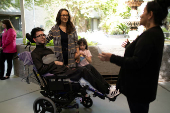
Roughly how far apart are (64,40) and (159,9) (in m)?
2.04

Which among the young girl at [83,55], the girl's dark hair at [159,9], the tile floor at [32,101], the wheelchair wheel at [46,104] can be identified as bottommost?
the tile floor at [32,101]

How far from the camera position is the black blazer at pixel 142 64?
146 centimetres

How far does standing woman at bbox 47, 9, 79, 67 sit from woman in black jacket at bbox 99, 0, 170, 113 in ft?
5.42

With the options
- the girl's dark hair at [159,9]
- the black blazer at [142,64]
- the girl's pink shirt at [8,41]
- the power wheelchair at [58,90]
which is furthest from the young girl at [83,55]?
the girl's pink shirt at [8,41]

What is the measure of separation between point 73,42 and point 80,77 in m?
0.86

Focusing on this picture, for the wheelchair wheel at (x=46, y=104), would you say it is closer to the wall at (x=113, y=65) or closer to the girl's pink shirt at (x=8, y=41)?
the wall at (x=113, y=65)

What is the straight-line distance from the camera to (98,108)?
331cm

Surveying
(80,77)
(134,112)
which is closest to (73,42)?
(80,77)

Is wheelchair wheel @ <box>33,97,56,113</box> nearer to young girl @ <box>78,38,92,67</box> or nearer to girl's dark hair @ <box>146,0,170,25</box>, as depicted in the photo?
young girl @ <box>78,38,92,67</box>

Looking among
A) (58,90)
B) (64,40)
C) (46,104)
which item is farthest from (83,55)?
(46,104)

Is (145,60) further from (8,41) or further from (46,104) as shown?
(8,41)

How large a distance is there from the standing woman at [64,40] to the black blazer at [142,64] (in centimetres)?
166

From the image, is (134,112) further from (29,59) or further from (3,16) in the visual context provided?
(3,16)

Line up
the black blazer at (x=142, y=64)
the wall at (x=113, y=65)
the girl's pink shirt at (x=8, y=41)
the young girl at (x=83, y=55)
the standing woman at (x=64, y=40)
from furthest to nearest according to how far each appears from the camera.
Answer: the girl's pink shirt at (x=8, y=41), the wall at (x=113, y=65), the young girl at (x=83, y=55), the standing woman at (x=64, y=40), the black blazer at (x=142, y=64)
